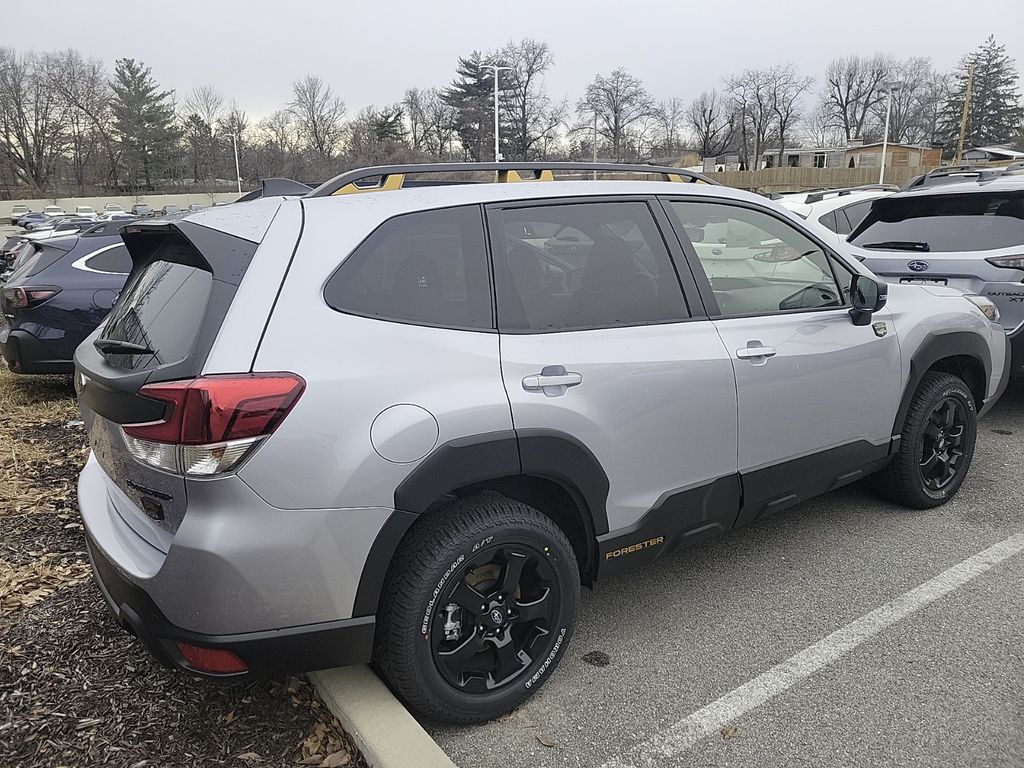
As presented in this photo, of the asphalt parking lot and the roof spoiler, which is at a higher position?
the roof spoiler

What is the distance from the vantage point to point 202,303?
2266 mm

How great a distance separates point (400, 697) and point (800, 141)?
311 feet

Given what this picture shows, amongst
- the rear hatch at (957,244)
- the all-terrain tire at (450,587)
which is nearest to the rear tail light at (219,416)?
the all-terrain tire at (450,587)

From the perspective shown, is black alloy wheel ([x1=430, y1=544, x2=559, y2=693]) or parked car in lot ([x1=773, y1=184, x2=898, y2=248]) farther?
parked car in lot ([x1=773, y1=184, x2=898, y2=248])

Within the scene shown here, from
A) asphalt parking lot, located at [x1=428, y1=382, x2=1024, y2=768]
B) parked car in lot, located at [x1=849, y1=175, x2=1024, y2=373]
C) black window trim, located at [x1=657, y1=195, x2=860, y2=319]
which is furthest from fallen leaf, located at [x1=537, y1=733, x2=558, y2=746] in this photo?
parked car in lot, located at [x1=849, y1=175, x2=1024, y2=373]

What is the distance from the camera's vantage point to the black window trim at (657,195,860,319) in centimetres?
315

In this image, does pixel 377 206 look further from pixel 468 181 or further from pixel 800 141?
pixel 800 141

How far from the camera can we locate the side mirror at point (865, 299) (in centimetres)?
358

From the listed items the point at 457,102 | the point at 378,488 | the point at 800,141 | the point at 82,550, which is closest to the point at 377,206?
the point at 378,488

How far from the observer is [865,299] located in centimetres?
358

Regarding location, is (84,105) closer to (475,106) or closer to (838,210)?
(475,106)

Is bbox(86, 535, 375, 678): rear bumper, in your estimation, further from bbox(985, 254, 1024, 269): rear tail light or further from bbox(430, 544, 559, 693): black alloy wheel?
bbox(985, 254, 1024, 269): rear tail light

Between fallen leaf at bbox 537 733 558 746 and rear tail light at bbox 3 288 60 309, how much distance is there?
19.0 feet

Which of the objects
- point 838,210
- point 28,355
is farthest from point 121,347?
point 838,210
